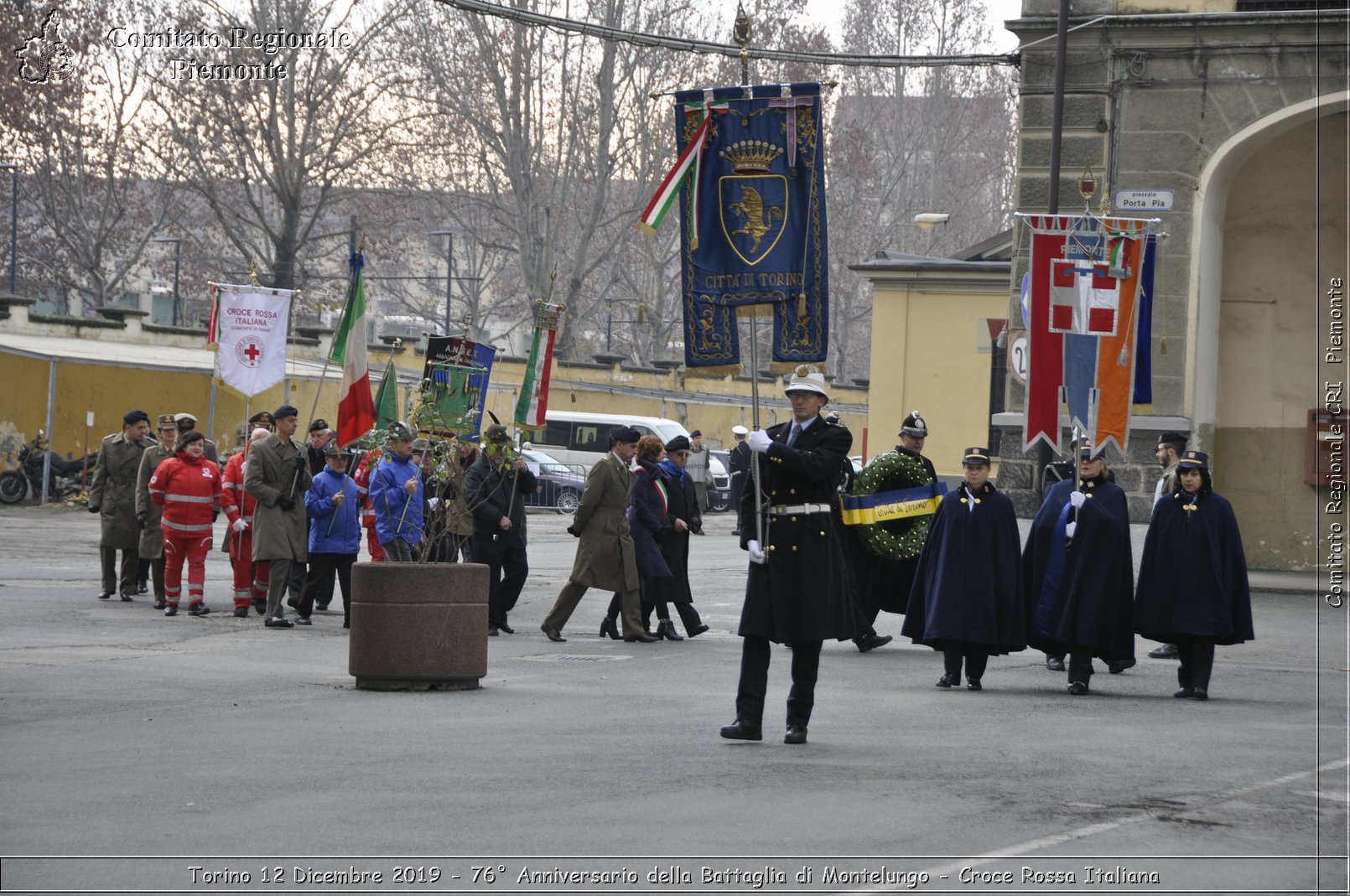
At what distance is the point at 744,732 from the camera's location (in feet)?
30.6

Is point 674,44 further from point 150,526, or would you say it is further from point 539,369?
point 150,526

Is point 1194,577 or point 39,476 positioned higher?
point 1194,577

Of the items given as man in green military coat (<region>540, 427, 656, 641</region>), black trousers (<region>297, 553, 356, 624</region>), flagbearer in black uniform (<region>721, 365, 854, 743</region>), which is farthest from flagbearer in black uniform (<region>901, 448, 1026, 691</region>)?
black trousers (<region>297, 553, 356, 624</region>)

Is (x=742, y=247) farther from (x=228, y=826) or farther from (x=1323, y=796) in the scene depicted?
(x=228, y=826)

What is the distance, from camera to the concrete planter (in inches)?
448

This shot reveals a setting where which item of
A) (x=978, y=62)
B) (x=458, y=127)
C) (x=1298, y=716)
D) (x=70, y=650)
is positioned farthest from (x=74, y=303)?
(x=1298, y=716)

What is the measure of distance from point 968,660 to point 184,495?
784 cm

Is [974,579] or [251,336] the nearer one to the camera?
[974,579]

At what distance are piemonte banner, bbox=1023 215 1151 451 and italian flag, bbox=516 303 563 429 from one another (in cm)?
523

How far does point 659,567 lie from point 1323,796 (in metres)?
8.44

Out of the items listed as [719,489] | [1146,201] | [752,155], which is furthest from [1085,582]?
[719,489]

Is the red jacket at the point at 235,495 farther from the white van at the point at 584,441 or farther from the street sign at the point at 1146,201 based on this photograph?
the white van at the point at 584,441

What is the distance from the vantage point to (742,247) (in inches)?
460

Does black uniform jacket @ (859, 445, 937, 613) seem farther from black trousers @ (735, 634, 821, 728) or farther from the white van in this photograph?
the white van
